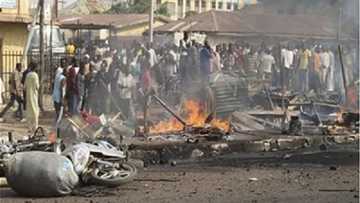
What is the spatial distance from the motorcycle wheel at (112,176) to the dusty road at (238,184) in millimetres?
98

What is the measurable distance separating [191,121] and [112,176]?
623 cm

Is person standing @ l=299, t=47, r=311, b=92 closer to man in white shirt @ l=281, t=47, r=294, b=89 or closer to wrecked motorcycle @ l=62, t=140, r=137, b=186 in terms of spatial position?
man in white shirt @ l=281, t=47, r=294, b=89

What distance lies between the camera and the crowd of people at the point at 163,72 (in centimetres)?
1551

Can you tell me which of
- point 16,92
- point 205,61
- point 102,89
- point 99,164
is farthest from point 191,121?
point 99,164

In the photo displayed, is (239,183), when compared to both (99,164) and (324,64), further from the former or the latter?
(324,64)

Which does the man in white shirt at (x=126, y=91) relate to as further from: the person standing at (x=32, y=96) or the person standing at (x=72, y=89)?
the person standing at (x=32, y=96)

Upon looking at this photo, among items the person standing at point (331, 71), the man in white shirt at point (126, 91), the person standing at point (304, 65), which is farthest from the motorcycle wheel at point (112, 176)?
the person standing at point (304, 65)

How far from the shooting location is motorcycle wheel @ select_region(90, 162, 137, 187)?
8938 millimetres

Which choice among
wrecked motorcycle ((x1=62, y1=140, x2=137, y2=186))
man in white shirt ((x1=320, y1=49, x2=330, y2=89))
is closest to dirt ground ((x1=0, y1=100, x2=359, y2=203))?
wrecked motorcycle ((x1=62, y1=140, x2=137, y2=186))

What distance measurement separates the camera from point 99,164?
916cm

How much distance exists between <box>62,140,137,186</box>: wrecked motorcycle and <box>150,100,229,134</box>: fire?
4590 mm

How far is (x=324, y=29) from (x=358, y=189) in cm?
1232

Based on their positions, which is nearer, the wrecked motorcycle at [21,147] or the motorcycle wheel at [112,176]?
the motorcycle wheel at [112,176]

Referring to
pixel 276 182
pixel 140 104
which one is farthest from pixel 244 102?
pixel 276 182
